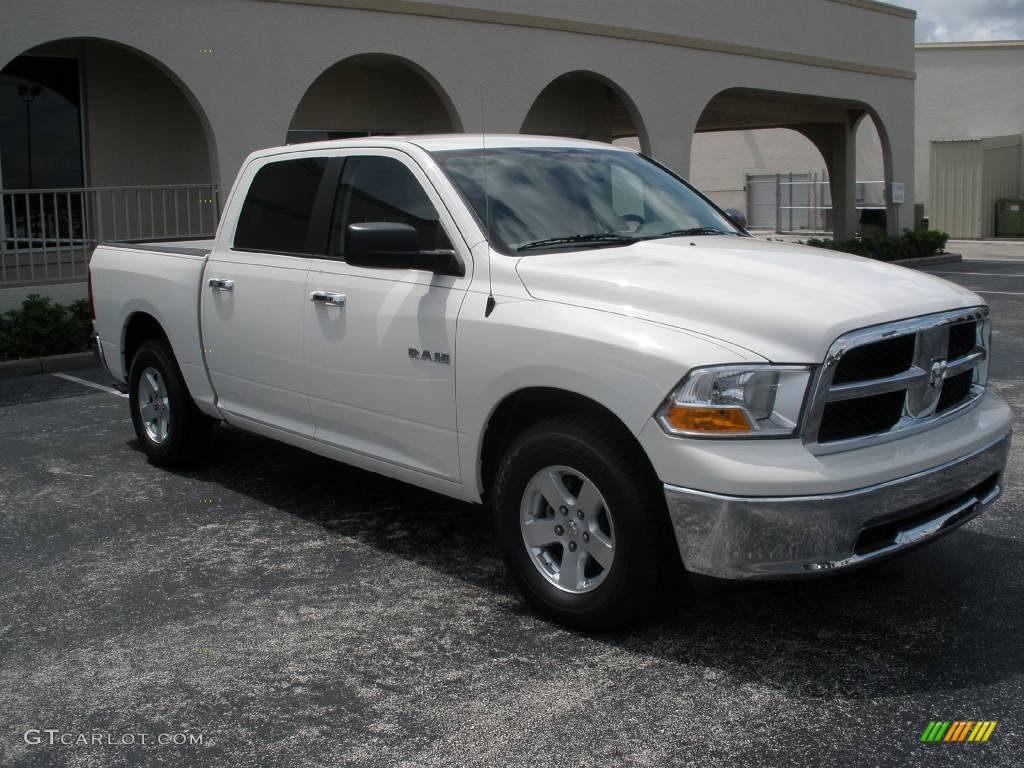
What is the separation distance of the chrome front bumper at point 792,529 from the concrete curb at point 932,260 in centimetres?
2050

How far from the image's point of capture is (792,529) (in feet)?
13.0

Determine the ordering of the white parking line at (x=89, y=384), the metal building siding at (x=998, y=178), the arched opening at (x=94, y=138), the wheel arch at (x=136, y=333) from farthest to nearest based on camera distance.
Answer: the metal building siding at (x=998, y=178), the arched opening at (x=94, y=138), the white parking line at (x=89, y=384), the wheel arch at (x=136, y=333)

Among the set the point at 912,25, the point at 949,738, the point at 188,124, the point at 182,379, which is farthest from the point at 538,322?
the point at 912,25

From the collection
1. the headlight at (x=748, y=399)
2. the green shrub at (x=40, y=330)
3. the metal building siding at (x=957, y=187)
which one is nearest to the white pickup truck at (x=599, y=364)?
the headlight at (x=748, y=399)

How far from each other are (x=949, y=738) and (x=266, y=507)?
3.99 m

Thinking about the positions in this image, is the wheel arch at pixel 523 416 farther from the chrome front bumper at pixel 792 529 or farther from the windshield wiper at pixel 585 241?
the windshield wiper at pixel 585 241

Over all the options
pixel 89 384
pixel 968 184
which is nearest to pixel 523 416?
pixel 89 384

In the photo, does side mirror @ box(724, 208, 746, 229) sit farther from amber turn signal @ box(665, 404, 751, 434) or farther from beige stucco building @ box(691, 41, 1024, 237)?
beige stucco building @ box(691, 41, 1024, 237)

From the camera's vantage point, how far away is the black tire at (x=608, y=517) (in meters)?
4.23

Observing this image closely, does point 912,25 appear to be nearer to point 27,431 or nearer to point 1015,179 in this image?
point 1015,179

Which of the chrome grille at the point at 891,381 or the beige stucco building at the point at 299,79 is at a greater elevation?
the beige stucco building at the point at 299,79

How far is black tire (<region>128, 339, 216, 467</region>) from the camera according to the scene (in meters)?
7.06

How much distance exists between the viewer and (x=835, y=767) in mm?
3537

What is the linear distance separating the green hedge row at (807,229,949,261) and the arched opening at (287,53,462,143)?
8120mm
